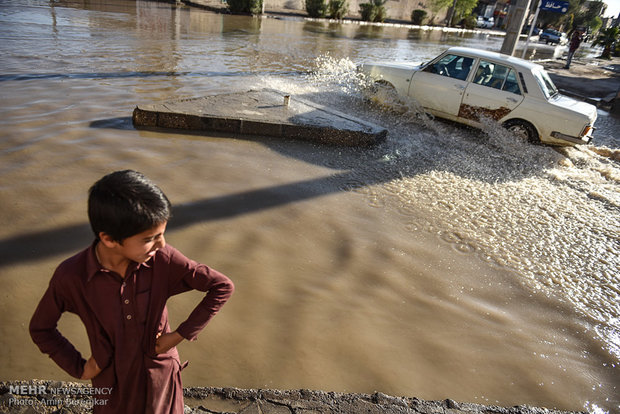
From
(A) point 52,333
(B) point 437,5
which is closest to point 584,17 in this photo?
(B) point 437,5

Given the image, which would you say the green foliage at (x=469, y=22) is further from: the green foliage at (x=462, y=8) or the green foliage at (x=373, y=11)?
the green foliage at (x=373, y=11)

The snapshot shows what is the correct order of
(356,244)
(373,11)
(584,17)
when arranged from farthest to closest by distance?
(584,17) < (373,11) < (356,244)

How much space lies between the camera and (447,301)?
342 cm

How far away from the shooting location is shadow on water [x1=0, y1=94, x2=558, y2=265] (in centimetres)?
354

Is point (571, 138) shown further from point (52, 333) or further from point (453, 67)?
point (52, 333)

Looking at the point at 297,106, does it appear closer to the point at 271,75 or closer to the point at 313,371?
the point at 271,75

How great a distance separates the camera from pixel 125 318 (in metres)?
1.40

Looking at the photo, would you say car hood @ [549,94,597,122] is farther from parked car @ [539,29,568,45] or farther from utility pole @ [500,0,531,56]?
parked car @ [539,29,568,45]

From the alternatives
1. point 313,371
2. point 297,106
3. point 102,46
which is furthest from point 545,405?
point 102,46

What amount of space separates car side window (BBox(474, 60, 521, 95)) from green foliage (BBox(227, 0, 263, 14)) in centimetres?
2370

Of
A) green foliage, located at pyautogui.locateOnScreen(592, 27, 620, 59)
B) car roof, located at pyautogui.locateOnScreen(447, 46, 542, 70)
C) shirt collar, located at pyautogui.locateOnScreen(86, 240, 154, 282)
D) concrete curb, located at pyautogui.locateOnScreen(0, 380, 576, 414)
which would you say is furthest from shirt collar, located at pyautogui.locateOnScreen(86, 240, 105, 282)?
green foliage, located at pyautogui.locateOnScreen(592, 27, 620, 59)

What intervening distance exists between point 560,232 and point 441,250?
5.75 ft

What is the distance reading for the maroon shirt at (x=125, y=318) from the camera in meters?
1.36

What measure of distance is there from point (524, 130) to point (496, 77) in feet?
3.49
